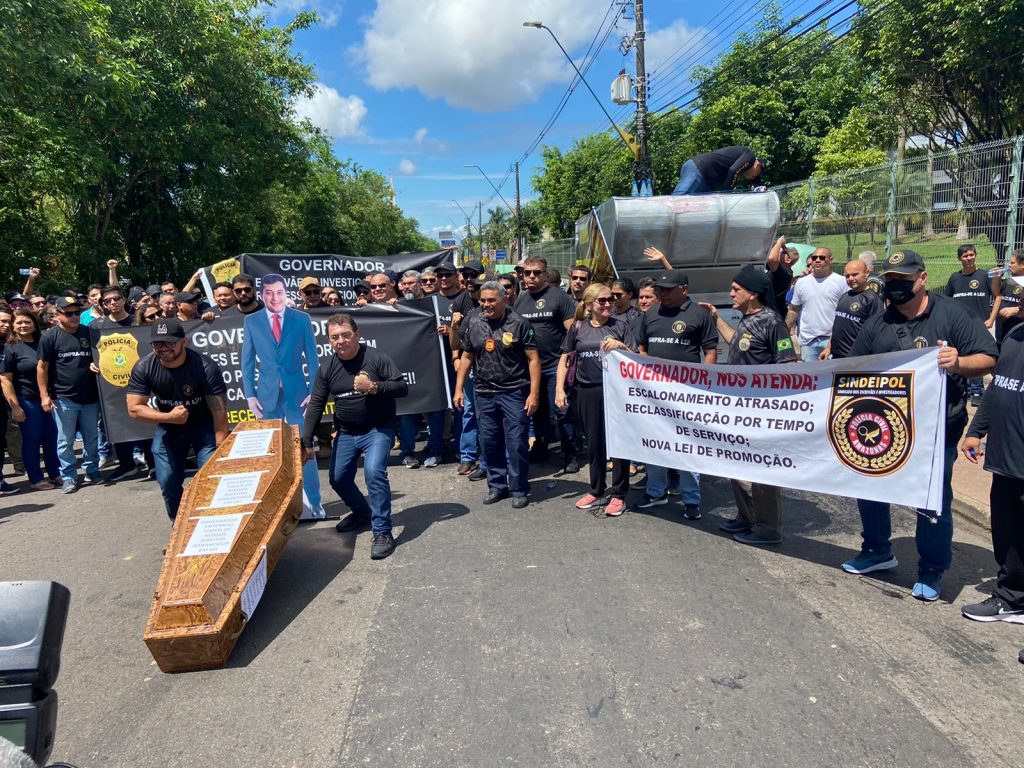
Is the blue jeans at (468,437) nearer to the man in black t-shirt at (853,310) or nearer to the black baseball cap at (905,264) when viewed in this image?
the man in black t-shirt at (853,310)

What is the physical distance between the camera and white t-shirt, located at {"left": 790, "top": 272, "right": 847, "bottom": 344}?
309 inches

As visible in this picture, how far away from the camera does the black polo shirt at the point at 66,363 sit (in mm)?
6973

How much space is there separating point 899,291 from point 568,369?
117 inches

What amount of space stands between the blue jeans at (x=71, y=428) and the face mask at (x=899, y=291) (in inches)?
301

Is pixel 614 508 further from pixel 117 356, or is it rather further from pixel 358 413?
pixel 117 356

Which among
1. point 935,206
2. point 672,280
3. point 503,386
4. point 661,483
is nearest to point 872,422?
point 672,280

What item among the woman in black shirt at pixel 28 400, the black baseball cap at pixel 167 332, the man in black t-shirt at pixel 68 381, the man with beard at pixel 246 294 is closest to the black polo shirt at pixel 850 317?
the man with beard at pixel 246 294

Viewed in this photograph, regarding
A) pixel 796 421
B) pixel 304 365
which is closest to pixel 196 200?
pixel 304 365

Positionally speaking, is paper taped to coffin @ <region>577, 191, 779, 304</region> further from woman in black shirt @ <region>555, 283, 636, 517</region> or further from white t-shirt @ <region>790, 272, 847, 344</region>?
woman in black shirt @ <region>555, 283, 636, 517</region>

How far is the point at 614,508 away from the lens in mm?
5484

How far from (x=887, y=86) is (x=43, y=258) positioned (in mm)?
21864

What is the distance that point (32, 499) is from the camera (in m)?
6.86

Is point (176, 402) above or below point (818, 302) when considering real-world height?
below

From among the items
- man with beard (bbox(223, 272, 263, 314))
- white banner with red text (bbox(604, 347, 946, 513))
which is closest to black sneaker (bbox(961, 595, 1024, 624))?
white banner with red text (bbox(604, 347, 946, 513))
